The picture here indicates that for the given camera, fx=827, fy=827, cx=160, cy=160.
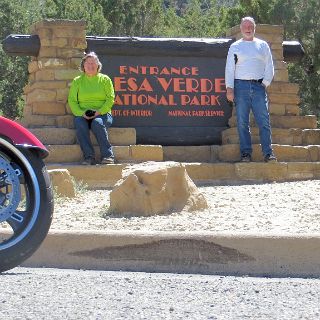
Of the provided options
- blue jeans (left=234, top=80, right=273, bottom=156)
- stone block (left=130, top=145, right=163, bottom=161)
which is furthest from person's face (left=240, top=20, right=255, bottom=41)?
stone block (left=130, top=145, right=163, bottom=161)

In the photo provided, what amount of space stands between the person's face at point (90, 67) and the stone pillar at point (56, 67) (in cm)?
76

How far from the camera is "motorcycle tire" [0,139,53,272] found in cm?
461

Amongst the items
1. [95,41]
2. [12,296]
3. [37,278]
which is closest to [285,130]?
[95,41]

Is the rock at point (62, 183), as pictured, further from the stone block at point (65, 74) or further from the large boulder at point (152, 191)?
the stone block at point (65, 74)

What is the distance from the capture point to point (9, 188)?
4.62m

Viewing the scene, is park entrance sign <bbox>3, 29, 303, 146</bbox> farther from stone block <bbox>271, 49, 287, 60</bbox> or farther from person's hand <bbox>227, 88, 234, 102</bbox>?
person's hand <bbox>227, 88, 234, 102</bbox>

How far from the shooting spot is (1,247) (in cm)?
460

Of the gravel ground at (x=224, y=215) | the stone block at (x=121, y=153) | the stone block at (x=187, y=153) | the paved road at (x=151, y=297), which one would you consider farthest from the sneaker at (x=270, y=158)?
the paved road at (x=151, y=297)

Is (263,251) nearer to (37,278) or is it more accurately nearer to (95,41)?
(37,278)

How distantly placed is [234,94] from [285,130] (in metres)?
1.36

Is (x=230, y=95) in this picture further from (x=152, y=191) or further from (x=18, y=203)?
(x=18, y=203)

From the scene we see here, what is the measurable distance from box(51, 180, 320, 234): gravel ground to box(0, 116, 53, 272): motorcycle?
210 cm

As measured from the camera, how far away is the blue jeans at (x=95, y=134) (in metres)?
10.1

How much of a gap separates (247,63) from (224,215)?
3328 millimetres
